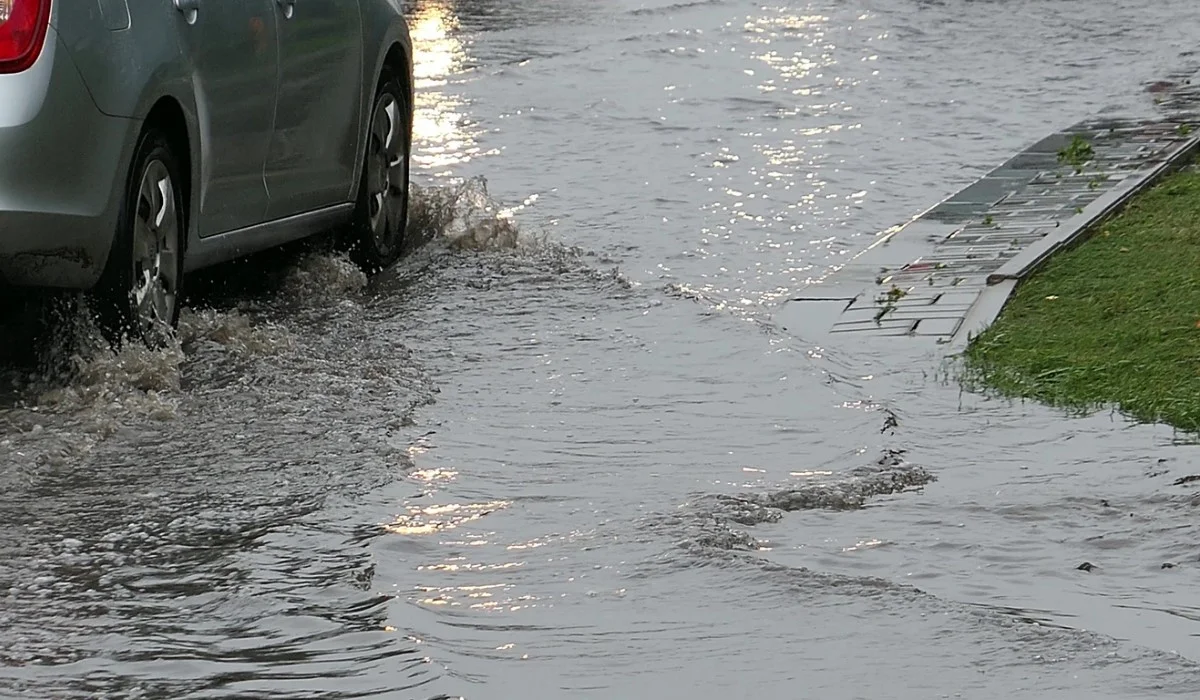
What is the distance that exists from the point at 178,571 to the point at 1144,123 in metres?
9.11

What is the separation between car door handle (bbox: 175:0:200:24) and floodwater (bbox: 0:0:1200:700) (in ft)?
3.14

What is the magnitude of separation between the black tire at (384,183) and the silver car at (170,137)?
0.02 m

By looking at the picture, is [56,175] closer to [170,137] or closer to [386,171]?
[170,137]

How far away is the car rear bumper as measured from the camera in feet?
20.4

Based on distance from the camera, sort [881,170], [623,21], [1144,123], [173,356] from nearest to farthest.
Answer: [173,356]
[881,170]
[1144,123]
[623,21]

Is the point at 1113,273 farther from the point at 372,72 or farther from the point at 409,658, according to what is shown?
the point at 409,658

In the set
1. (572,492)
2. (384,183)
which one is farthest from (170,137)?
(384,183)

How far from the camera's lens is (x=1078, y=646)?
4520 mm

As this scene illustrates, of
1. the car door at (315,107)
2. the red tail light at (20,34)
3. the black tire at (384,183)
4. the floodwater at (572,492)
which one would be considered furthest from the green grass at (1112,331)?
the red tail light at (20,34)

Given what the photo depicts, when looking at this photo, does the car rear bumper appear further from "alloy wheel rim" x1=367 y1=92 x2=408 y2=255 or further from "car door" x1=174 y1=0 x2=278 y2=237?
"alloy wheel rim" x1=367 y1=92 x2=408 y2=255

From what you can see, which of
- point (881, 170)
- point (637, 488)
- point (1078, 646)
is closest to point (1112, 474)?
point (637, 488)

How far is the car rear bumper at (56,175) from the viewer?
6230 millimetres

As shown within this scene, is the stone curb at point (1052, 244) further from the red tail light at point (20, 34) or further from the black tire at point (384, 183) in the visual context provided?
the red tail light at point (20, 34)

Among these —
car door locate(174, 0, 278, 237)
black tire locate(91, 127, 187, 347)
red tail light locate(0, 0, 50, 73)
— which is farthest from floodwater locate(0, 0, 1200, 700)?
red tail light locate(0, 0, 50, 73)
